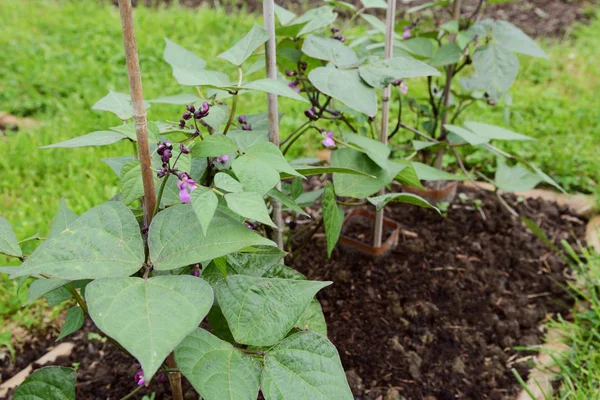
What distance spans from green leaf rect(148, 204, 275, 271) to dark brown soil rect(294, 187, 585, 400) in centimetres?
78

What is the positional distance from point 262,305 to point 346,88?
60cm

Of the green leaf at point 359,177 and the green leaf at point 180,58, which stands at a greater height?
the green leaf at point 180,58

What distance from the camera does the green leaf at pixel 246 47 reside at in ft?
4.05

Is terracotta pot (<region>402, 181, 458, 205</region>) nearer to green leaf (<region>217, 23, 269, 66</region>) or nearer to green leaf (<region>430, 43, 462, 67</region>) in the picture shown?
green leaf (<region>430, 43, 462, 67</region>)

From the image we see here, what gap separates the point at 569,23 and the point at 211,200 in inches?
177

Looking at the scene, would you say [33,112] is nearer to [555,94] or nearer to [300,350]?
[300,350]

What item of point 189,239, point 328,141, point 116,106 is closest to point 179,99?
point 116,106

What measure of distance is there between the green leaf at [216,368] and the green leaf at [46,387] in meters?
0.32

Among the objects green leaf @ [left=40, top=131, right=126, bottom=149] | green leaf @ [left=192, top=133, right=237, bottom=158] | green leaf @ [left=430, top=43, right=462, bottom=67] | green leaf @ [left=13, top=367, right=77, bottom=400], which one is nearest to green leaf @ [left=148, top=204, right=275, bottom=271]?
green leaf @ [left=192, top=133, right=237, bottom=158]

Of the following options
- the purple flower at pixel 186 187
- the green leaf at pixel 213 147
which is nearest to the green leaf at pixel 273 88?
the green leaf at pixel 213 147

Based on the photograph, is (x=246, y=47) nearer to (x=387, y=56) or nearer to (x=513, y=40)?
(x=387, y=56)

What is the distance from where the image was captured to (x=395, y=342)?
1710 millimetres

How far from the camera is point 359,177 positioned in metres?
1.54

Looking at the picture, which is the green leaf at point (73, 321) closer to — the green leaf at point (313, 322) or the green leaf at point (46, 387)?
the green leaf at point (46, 387)
